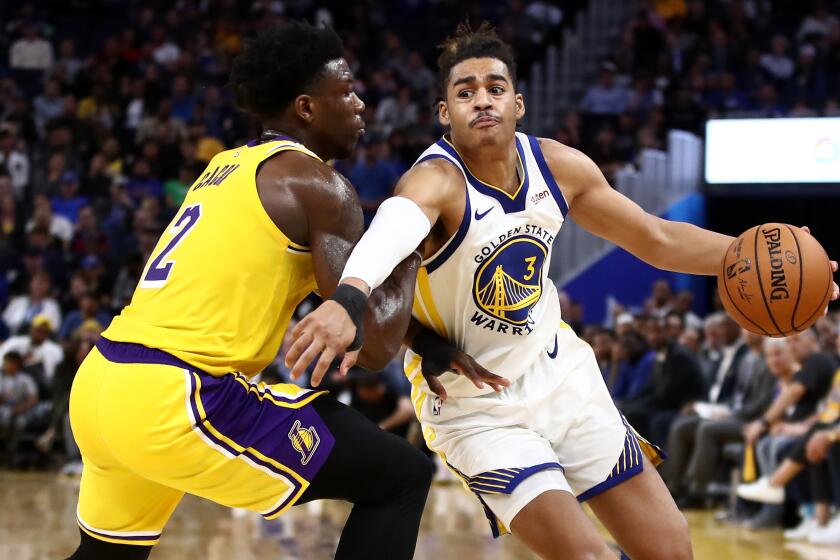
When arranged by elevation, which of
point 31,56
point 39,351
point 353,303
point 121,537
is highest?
point 31,56

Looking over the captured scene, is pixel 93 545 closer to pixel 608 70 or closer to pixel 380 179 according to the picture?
pixel 380 179

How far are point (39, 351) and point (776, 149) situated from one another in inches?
310

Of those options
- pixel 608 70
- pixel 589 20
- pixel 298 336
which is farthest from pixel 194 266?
pixel 589 20

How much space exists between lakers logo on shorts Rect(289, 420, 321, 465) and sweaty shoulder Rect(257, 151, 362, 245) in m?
0.50

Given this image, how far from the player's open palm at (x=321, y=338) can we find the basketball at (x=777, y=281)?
61.7 inches

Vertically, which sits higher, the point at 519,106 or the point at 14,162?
the point at 519,106

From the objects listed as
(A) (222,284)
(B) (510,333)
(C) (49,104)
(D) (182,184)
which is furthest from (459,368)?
(C) (49,104)

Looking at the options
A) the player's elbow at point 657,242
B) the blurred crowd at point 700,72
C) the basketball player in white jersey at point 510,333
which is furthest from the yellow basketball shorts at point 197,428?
the blurred crowd at point 700,72

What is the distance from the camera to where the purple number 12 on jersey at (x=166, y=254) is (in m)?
3.25

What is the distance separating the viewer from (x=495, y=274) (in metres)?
3.86

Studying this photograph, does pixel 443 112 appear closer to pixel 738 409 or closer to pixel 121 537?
pixel 121 537

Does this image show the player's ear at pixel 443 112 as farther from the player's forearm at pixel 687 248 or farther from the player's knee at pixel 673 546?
the player's knee at pixel 673 546

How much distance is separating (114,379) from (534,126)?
12.7m

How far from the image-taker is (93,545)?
11.2ft
